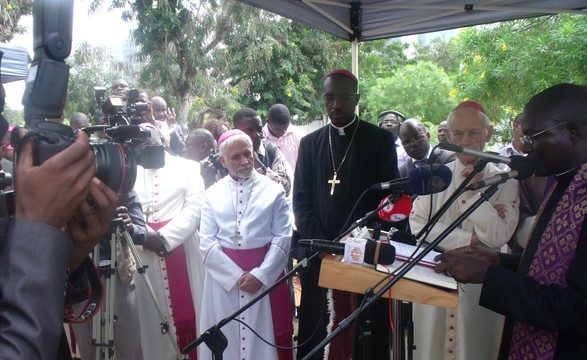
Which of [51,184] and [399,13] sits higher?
[399,13]

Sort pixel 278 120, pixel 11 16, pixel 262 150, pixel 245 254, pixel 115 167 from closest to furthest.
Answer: pixel 115 167, pixel 245 254, pixel 262 150, pixel 278 120, pixel 11 16

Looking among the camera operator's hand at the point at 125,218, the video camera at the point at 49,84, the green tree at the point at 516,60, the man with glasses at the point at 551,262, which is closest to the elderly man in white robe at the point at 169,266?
the camera operator's hand at the point at 125,218

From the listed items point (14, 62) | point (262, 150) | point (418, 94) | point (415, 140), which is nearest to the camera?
point (415, 140)

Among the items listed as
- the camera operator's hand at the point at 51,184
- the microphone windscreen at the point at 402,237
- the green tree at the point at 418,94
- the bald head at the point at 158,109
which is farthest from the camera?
the green tree at the point at 418,94

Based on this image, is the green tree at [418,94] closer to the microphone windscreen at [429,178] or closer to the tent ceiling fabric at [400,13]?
the tent ceiling fabric at [400,13]

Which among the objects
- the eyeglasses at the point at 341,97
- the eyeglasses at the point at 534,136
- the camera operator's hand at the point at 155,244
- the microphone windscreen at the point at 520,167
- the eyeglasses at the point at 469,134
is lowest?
the camera operator's hand at the point at 155,244

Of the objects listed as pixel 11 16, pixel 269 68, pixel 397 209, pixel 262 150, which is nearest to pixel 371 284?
pixel 397 209

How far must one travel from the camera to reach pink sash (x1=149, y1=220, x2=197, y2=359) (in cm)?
451

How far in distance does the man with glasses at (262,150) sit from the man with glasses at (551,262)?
3.75m

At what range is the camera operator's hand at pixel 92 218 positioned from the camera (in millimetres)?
1247

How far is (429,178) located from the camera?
2.41 metres

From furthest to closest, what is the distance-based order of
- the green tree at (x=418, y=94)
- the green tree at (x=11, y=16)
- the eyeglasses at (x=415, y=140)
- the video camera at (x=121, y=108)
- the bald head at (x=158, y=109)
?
the green tree at (x=418, y=94), the green tree at (x=11, y=16), the bald head at (x=158, y=109), the eyeglasses at (x=415, y=140), the video camera at (x=121, y=108)

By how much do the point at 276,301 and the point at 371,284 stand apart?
2.10 m

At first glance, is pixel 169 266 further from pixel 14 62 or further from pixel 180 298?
pixel 14 62
